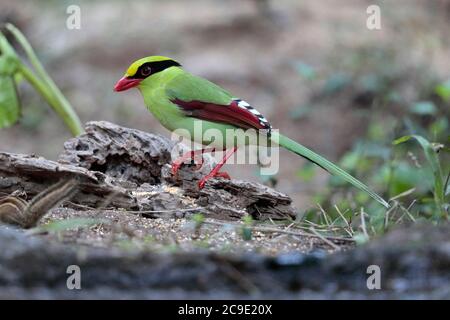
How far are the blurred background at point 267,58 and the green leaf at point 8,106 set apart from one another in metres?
3.81

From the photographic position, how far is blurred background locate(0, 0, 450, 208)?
895 centimetres

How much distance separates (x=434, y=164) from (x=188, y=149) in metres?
1.42

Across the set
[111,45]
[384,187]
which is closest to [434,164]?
[384,187]

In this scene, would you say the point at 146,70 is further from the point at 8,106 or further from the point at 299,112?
the point at 299,112

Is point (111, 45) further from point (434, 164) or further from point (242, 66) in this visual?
point (434, 164)

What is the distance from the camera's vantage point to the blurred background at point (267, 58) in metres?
8.95

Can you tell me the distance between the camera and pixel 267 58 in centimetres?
992

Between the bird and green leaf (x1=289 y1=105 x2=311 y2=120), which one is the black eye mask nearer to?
the bird

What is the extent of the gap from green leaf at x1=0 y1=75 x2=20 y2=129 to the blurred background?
3809 mm

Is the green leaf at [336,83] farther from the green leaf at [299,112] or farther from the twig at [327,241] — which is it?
the twig at [327,241]

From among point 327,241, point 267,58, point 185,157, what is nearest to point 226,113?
point 185,157

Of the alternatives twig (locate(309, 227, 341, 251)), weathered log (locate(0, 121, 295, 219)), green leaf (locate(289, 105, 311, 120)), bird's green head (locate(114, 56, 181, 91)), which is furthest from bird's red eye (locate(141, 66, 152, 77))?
green leaf (locate(289, 105, 311, 120))

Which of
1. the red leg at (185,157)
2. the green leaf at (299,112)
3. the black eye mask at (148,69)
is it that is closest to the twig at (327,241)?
the red leg at (185,157)

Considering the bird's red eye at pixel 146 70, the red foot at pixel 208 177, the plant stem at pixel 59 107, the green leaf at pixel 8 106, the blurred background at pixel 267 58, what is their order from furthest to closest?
the blurred background at pixel 267 58 → the plant stem at pixel 59 107 → the green leaf at pixel 8 106 → the bird's red eye at pixel 146 70 → the red foot at pixel 208 177
